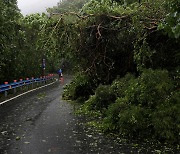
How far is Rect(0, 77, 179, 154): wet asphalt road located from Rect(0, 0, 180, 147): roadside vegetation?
34.1 inches

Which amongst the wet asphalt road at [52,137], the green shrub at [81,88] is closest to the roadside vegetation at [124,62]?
the green shrub at [81,88]

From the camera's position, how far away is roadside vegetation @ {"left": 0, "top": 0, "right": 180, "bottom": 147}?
9.22 metres

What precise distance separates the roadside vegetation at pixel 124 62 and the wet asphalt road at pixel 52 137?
0.87 m

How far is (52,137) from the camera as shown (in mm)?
9094

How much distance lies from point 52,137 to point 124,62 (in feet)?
22.5

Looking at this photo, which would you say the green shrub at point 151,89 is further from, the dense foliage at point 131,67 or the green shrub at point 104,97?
the green shrub at point 104,97

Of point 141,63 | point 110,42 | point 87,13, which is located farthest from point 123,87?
point 87,13

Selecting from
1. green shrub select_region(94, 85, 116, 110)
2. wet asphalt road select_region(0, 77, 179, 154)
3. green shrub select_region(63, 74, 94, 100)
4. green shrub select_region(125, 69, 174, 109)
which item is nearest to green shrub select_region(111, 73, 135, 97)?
green shrub select_region(94, 85, 116, 110)

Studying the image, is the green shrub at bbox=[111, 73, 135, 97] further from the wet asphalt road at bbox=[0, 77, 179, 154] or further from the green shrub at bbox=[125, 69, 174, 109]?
the wet asphalt road at bbox=[0, 77, 179, 154]

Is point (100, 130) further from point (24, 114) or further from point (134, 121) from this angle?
point (24, 114)

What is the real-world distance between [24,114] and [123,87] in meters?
4.61

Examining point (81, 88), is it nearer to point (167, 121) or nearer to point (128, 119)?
point (128, 119)

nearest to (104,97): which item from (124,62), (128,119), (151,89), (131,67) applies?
(131,67)

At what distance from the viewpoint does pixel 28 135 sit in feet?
30.5
